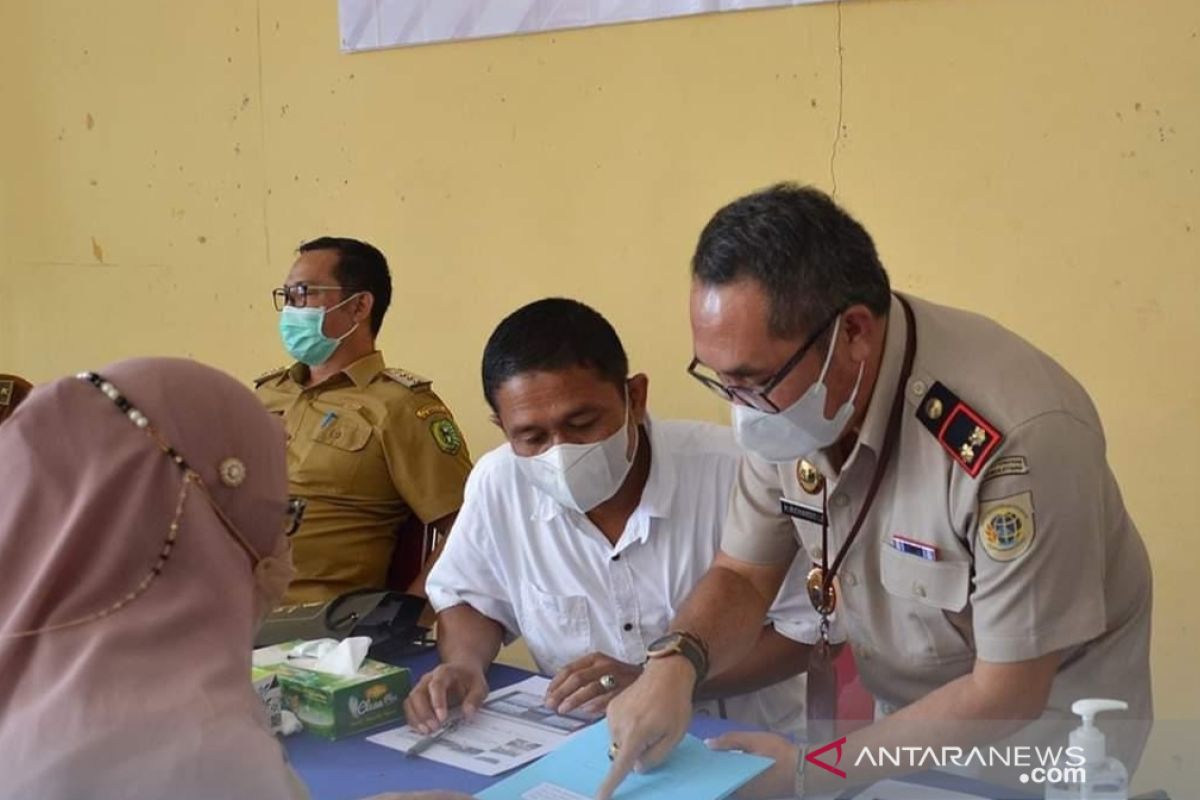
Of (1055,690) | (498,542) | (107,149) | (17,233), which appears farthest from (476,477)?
(17,233)

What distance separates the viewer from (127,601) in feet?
3.42

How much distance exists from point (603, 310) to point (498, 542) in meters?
0.88

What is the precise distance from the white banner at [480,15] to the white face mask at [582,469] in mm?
1073

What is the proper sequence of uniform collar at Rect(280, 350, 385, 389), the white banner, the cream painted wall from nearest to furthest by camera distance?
the cream painted wall < the white banner < uniform collar at Rect(280, 350, 385, 389)

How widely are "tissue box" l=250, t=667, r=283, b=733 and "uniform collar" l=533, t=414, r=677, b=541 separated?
529 millimetres

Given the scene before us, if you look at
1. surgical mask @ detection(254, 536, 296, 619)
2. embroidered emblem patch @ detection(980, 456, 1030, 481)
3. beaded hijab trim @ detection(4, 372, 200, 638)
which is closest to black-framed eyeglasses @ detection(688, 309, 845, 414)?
embroidered emblem patch @ detection(980, 456, 1030, 481)

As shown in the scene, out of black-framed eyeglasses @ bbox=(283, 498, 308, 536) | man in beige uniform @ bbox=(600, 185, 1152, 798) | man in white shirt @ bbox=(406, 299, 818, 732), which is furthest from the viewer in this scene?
man in white shirt @ bbox=(406, 299, 818, 732)

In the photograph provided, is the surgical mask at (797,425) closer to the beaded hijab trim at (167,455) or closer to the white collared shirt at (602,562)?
the white collared shirt at (602,562)

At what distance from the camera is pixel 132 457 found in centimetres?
107

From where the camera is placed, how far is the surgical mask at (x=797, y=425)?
1459 millimetres

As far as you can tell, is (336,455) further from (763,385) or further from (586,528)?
(763,385)

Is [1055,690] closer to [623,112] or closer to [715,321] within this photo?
[715,321]

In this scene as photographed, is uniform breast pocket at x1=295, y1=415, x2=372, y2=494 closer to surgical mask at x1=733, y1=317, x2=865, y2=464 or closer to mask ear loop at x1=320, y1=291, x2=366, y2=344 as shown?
mask ear loop at x1=320, y1=291, x2=366, y2=344

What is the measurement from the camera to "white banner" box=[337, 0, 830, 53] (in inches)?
102
